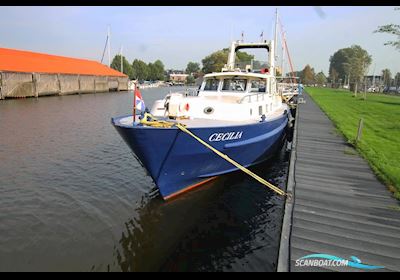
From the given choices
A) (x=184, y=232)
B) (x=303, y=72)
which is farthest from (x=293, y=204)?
(x=303, y=72)

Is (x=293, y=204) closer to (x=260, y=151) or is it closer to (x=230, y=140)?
(x=230, y=140)

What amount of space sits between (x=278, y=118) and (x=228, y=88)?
269 cm

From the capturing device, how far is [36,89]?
41.8 meters

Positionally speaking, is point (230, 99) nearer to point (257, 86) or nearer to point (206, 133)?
point (257, 86)

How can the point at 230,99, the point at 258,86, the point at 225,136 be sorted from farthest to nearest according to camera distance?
the point at 258,86, the point at 230,99, the point at 225,136

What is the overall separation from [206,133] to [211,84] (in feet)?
18.3

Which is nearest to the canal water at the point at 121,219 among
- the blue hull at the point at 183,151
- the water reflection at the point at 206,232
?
the water reflection at the point at 206,232

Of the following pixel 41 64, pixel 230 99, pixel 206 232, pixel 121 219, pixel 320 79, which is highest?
pixel 320 79

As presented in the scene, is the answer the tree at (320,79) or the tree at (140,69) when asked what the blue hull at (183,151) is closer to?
the tree at (140,69)

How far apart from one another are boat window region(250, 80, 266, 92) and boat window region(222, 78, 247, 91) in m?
0.41

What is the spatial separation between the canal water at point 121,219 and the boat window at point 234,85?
3.83 m

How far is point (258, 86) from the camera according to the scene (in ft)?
48.3

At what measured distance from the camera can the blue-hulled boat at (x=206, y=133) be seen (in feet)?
29.1

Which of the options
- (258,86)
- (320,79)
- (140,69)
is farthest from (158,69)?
(258,86)
